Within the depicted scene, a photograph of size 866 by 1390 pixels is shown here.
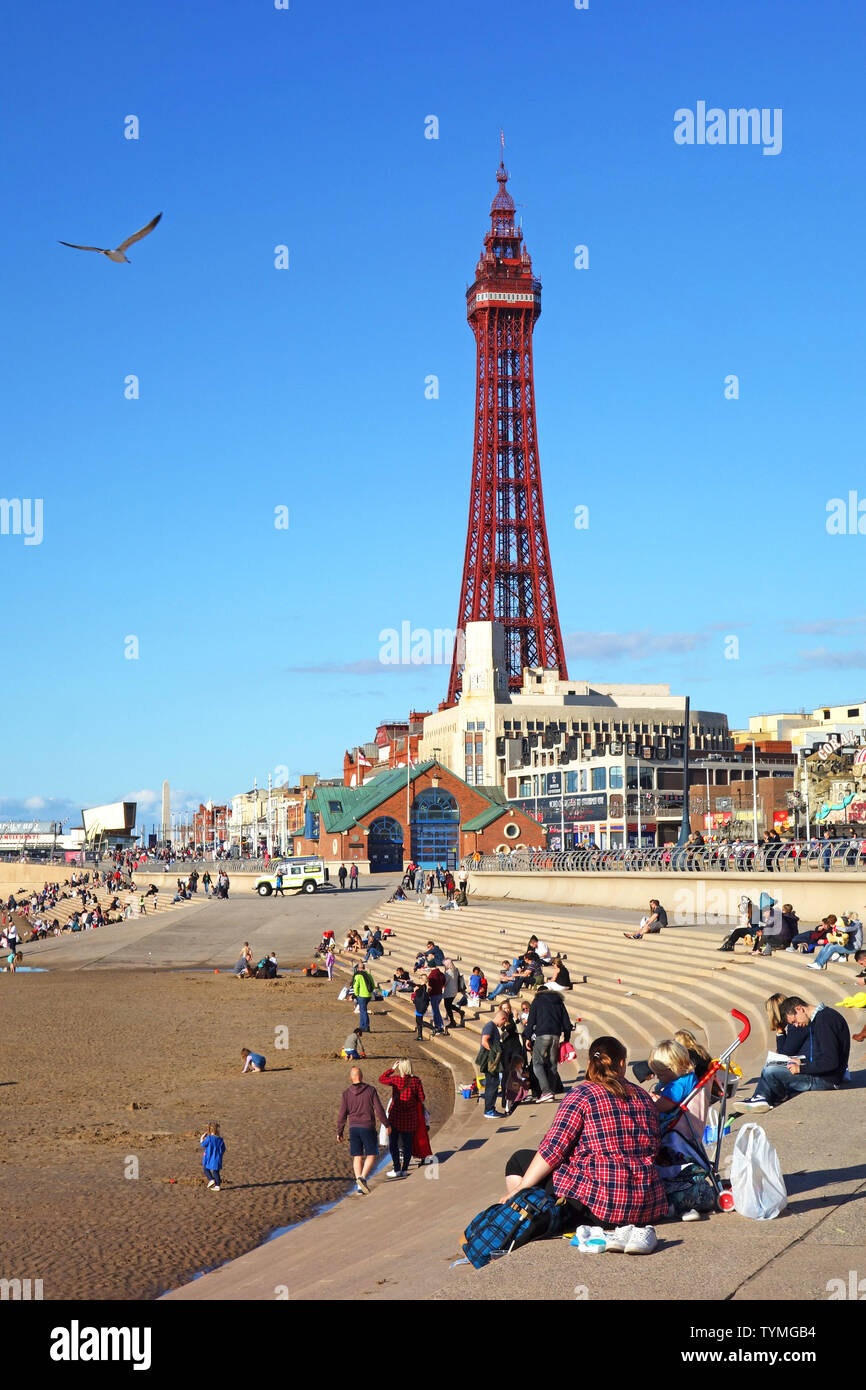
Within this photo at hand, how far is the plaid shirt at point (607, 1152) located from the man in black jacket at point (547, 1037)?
8.36 m

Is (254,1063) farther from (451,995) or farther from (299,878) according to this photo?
(299,878)

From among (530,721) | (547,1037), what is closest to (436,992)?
(547,1037)

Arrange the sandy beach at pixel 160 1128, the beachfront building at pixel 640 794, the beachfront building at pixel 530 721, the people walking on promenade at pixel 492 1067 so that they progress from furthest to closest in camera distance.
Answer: the beachfront building at pixel 530 721 < the beachfront building at pixel 640 794 < the people walking on promenade at pixel 492 1067 < the sandy beach at pixel 160 1128

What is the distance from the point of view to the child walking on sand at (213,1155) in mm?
13117

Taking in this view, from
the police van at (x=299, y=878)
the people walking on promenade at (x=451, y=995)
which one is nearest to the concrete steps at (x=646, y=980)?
the people walking on promenade at (x=451, y=995)

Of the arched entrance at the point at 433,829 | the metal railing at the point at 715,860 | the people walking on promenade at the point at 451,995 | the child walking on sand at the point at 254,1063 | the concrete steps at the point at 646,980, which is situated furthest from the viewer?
the arched entrance at the point at 433,829

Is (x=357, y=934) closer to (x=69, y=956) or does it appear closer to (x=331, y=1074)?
(x=69, y=956)

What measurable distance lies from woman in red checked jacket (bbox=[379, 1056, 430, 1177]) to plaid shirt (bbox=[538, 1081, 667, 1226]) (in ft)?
20.2

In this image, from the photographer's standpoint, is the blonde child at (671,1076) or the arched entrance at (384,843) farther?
the arched entrance at (384,843)

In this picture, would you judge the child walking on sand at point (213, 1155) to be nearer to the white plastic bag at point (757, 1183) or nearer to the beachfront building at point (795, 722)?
the white plastic bag at point (757, 1183)

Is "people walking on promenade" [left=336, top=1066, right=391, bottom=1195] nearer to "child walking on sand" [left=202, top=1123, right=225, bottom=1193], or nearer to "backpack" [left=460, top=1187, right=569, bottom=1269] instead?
"child walking on sand" [left=202, top=1123, right=225, bottom=1193]

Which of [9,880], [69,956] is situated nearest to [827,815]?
[69,956]
